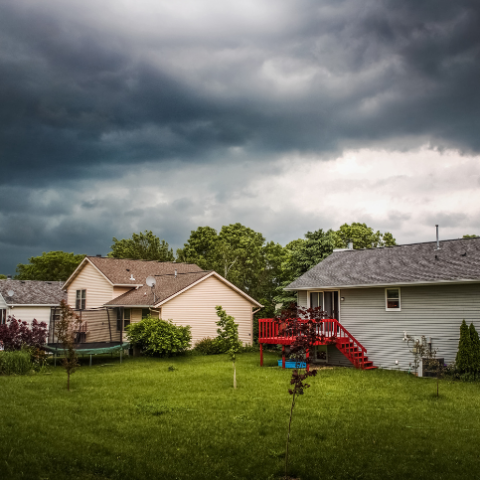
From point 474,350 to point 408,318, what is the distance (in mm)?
3110

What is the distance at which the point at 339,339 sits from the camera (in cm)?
1938

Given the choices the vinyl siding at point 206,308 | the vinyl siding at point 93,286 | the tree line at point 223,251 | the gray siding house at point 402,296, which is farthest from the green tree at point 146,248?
the gray siding house at point 402,296

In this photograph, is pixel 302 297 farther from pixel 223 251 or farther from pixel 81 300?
pixel 223 251

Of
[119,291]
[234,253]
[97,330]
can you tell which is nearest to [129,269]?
[119,291]

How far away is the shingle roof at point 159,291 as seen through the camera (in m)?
25.4

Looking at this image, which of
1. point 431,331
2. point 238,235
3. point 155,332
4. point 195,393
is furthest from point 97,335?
point 238,235

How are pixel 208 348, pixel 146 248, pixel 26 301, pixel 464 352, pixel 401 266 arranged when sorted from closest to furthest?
pixel 464 352, pixel 401 266, pixel 208 348, pixel 26 301, pixel 146 248

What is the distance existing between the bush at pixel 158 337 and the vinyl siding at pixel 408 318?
25.8 feet

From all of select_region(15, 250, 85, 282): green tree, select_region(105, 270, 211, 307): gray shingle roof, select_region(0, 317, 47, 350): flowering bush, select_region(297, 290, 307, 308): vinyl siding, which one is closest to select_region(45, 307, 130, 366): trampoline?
select_region(0, 317, 47, 350): flowering bush

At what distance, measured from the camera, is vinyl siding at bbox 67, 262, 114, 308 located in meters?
29.3

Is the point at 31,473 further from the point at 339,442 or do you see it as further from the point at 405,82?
the point at 405,82

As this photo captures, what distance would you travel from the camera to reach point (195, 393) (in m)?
13.2

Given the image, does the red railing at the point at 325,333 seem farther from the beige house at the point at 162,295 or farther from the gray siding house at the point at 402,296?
the beige house at the point at 162,295

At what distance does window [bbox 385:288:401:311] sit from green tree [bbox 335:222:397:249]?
3377 centimetres
